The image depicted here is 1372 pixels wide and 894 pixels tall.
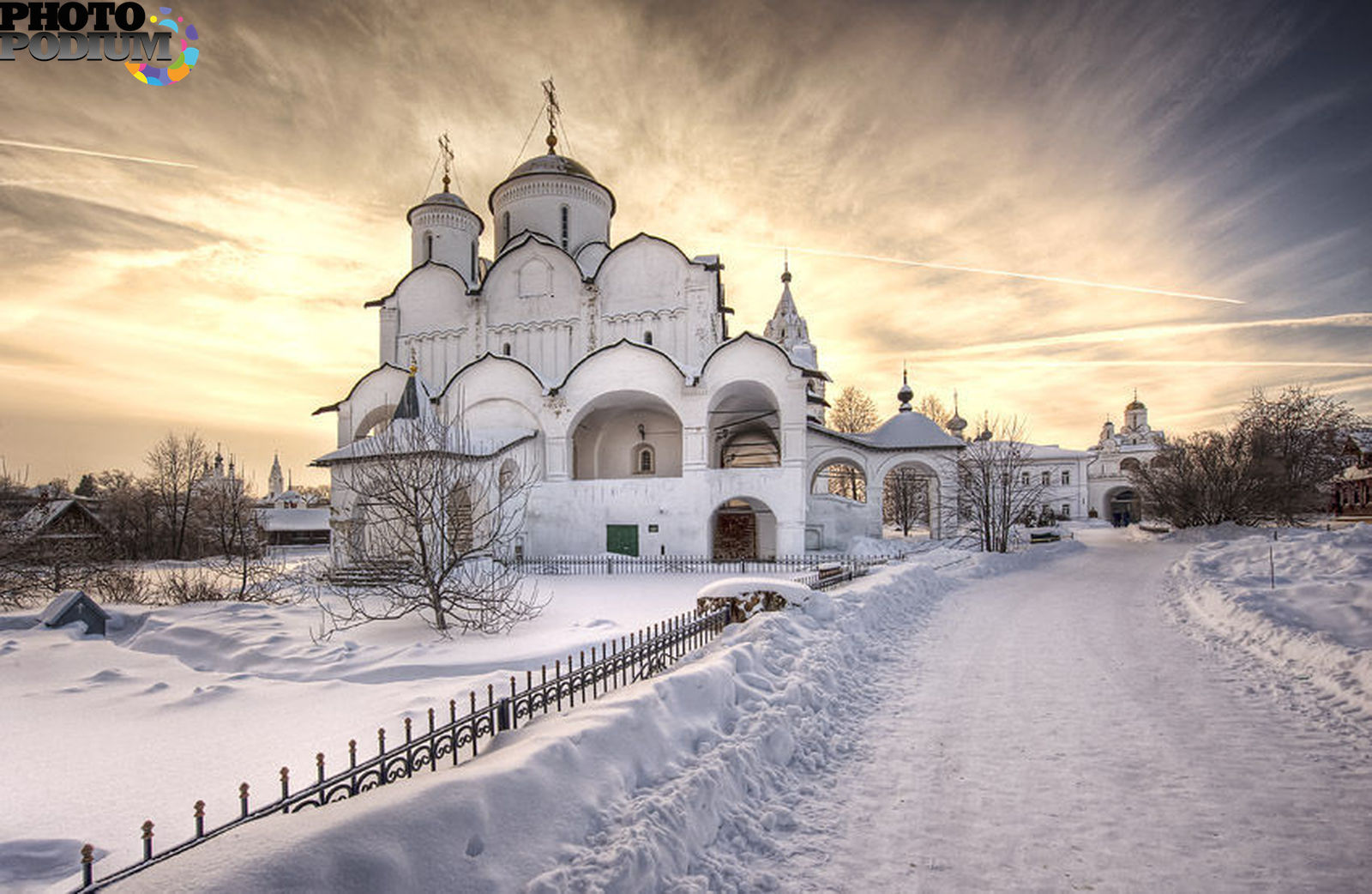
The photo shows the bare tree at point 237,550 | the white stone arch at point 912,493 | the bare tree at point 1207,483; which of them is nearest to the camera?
the bare tree at point 237,550

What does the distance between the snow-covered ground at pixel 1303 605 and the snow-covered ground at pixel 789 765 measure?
107 mm

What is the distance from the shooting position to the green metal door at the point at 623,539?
21.9 meters

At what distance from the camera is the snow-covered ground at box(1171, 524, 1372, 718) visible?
643 centimetres

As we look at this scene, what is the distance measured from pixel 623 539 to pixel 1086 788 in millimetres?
18539

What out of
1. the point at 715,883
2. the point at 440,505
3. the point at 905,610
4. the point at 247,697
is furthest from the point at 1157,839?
the point at 440,505

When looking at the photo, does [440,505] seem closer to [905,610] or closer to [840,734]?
[840,734]

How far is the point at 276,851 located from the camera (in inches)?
92.7

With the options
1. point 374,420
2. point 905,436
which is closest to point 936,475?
point 905,436

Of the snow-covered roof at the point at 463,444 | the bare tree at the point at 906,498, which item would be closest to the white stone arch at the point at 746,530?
the snow-covered roof at the point at 463,444

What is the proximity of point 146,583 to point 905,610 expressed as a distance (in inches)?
838

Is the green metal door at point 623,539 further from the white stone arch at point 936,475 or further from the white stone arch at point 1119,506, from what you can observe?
the white stone arch at point 1119,506

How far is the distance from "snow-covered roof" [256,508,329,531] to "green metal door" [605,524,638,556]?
106ft

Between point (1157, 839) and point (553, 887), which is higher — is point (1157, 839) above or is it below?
below

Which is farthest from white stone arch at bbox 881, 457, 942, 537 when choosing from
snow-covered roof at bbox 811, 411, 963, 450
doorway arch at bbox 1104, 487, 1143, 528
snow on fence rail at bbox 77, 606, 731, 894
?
snow on fence rail at bbox 77, 606, 731, 894
